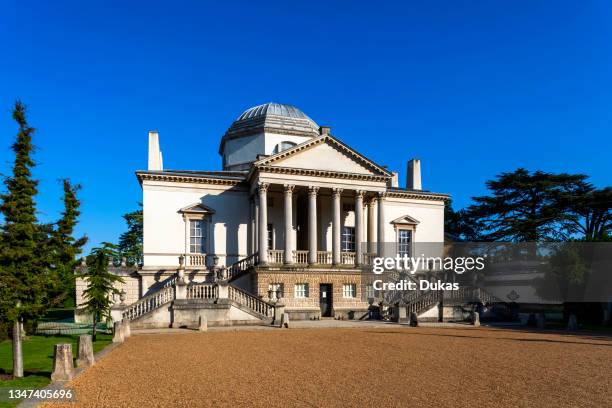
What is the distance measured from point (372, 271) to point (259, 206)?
878 centimetres

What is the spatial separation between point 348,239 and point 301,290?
675 cm

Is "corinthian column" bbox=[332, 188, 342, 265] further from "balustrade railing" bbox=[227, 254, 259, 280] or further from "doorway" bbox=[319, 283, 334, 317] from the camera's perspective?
"balustrade railing" bbox=[227, 254, 259, 280]

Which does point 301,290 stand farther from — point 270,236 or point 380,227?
point 380,227

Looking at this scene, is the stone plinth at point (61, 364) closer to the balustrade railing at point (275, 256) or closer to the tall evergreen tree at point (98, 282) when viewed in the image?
the tall evergreen tree at point (98, 282)

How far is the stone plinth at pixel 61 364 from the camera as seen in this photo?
9883 mm

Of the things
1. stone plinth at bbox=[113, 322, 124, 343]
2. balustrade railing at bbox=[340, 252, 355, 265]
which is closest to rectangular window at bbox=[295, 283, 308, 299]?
balustrade railing at bbox=[340, 252, 355, 265]

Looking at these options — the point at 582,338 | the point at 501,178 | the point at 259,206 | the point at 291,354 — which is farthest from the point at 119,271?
the point at 501,178

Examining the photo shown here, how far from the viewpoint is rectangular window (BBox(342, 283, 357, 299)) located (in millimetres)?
29478

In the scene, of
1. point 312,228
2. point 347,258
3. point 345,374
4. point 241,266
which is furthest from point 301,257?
point 345,374

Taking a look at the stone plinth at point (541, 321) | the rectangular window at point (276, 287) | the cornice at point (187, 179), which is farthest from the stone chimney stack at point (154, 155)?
the stone plinth at point (541, 321)

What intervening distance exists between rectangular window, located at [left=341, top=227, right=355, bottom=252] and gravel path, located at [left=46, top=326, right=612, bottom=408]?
15.8m

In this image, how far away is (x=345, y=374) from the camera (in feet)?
35.0

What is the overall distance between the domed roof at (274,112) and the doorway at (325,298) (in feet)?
51.4

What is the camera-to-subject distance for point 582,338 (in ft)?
67.2
